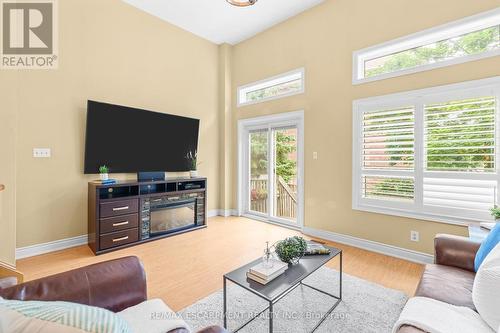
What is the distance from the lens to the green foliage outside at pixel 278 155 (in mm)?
4602

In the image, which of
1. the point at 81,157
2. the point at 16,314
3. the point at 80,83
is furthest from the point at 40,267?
the point at 16,314

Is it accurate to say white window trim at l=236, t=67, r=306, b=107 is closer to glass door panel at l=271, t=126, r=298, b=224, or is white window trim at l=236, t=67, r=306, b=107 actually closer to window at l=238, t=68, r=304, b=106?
window at l=238, t=68, r=304, b=106

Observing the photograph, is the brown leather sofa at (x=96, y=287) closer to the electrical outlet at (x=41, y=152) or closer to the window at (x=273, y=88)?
the electrical outlet at (x=41, y=152)

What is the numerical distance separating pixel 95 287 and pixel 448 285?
214 cm

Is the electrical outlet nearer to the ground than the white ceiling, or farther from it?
nearer to the ground

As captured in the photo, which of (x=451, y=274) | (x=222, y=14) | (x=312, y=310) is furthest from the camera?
(x=222, y=14)

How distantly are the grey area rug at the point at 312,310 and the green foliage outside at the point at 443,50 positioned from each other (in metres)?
2.75

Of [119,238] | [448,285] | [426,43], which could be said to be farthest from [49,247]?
[426,43]

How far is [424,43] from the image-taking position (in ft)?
10.1

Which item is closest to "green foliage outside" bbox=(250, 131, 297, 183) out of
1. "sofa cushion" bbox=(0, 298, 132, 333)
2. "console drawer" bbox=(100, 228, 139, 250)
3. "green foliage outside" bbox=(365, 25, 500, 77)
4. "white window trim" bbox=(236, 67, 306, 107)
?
"white window trim" bbox=(236, 67, 306, 107)

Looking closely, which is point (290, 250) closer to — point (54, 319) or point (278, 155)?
point (54, 319)

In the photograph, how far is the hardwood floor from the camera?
245cm

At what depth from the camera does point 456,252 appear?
188 centimetres

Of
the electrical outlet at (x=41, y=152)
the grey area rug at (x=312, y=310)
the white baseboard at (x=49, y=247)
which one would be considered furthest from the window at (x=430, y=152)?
the electrical outlet at (x=41, y=152)
